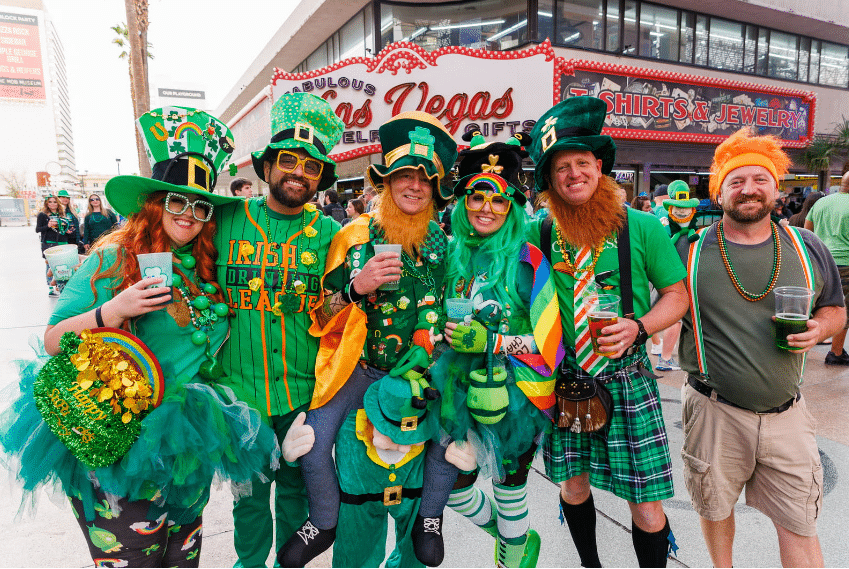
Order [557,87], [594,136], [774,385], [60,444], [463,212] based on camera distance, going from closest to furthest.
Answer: [60,444]
[774,385]
[594,136]
[463,212]
[557,87]

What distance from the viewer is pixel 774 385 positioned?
2.01 m

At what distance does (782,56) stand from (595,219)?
18936mm

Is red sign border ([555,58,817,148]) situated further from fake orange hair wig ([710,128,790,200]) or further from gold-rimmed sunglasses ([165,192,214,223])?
gold-rimmed sunglasses ([165,192,214,223])

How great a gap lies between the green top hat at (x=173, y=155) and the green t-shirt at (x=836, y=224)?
619cm

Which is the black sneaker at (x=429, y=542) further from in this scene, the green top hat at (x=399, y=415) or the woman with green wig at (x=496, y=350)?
the green top hat at (x=399, y=415)

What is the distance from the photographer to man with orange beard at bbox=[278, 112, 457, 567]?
2.02 meters

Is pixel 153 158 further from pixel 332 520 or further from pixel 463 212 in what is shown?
pixel 332 520

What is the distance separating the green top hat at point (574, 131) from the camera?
2.15 metres

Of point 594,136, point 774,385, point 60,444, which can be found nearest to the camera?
point 60,444

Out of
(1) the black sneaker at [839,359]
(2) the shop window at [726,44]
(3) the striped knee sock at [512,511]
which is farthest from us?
(2) the shop window at [726,44]

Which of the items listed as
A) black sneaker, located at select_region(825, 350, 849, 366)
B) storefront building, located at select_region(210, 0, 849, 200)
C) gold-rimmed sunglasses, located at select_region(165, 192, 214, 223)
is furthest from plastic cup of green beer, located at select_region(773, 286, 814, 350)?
storefront building, located at select_region(210, 0, 849, 200)

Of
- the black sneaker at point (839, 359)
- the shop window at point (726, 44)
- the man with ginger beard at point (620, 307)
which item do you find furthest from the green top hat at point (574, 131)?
the shop window at point (726, 44)

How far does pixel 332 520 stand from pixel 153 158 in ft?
5.71

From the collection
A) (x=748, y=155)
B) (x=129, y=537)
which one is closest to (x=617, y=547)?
(x=748, y=155)
